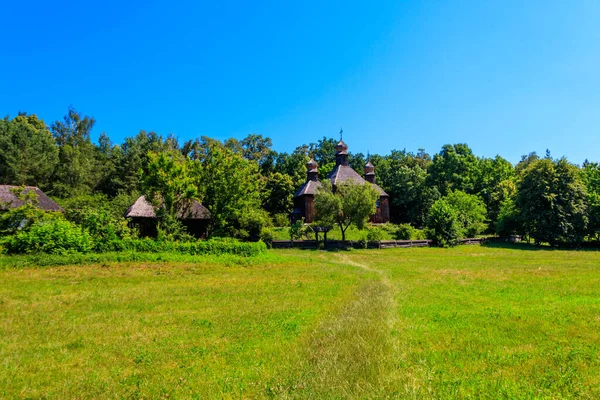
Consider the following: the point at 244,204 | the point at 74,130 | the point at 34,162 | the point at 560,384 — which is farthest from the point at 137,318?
the point at 74,130

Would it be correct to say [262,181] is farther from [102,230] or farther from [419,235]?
[102,230]

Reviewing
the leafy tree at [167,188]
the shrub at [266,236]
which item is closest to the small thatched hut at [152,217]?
the leafy tree at [167,188]

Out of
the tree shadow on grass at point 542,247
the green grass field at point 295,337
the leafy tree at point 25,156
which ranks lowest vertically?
the green grass field at point 295,337

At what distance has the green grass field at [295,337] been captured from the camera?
21.8ft

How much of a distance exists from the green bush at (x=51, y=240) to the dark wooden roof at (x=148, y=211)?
1212cm

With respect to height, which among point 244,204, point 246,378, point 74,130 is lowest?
point 246,378

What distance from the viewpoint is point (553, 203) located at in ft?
132

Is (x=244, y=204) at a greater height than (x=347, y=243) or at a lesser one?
greater

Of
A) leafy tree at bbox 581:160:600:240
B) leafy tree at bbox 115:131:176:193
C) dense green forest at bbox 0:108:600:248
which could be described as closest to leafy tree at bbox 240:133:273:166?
dense green forest at bbox 0:108:600:248

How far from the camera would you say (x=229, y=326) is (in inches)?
404

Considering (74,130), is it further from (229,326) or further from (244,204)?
(229,326)

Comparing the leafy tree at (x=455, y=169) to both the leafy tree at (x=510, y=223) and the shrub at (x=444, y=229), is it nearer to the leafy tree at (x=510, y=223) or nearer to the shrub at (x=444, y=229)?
the leafy tree at (x=510, y=223)

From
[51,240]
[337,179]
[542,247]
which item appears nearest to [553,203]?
[542,247]

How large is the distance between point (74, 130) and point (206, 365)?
247 feet
